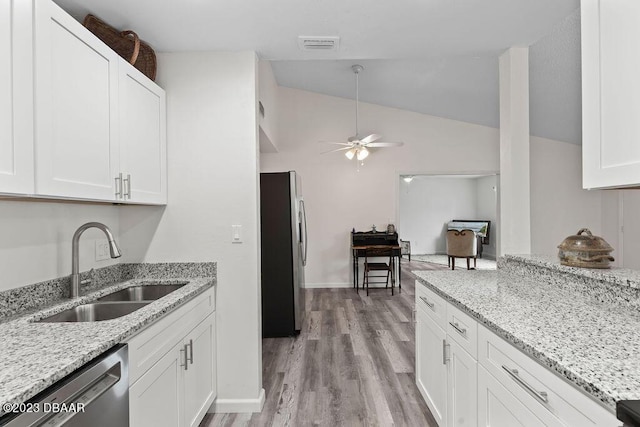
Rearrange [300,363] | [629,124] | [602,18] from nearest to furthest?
1. [629,124]
2. [602,18]
3. [300,363]

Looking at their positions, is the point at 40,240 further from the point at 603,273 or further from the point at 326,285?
the point at 326,285

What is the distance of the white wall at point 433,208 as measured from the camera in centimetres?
1073

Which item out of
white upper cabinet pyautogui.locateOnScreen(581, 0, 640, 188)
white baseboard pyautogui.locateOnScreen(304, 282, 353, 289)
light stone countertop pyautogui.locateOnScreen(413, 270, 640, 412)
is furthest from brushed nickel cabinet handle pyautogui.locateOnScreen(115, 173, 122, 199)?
white baseboard pyautogui.locateOnScreen(304, 282, 353, 289)

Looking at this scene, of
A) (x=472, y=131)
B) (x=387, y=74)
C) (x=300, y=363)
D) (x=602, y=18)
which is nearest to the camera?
(x=602, y=18)

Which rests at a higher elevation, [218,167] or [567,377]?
[218,167]

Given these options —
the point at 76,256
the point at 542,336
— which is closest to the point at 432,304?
the point at 542,336

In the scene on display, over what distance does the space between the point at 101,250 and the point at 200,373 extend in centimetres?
96

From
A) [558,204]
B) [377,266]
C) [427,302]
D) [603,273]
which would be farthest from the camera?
[558,204]

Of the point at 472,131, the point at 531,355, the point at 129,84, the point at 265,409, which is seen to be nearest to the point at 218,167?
the point at 129,84

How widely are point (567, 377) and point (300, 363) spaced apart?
243cm

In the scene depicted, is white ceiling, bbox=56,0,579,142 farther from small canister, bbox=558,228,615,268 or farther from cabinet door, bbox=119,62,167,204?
small canister, bbox=558,228,615,268

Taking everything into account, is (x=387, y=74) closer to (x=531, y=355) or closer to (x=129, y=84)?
(x=129, y=84)

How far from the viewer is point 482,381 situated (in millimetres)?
1391

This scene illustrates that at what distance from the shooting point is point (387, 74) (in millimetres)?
4699
